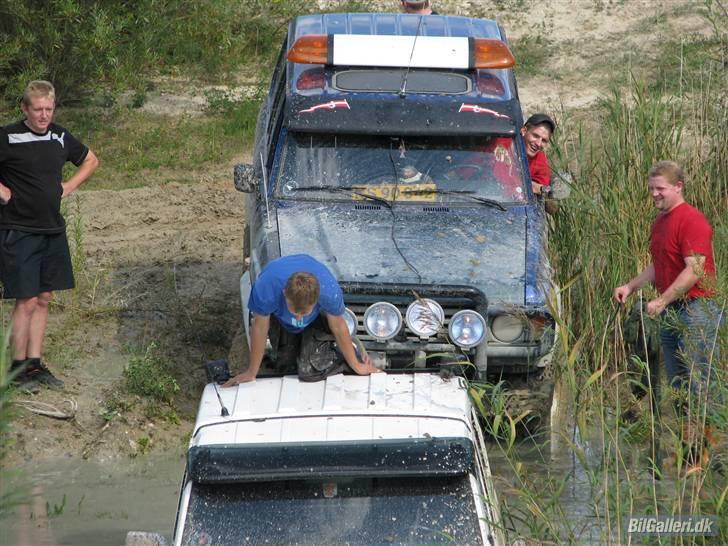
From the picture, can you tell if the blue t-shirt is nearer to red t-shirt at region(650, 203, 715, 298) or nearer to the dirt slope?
red t-shirt at region(650, 203, 715, 298)

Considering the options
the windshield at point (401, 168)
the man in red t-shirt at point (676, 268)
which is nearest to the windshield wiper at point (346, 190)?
the windshield at point (401, 168)

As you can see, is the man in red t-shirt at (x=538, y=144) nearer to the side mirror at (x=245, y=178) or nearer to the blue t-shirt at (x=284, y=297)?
the side mirror at (x=245, y=178)

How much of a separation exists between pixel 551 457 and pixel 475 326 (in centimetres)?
84

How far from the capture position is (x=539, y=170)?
838 cm

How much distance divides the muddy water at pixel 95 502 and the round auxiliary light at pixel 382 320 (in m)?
1.54

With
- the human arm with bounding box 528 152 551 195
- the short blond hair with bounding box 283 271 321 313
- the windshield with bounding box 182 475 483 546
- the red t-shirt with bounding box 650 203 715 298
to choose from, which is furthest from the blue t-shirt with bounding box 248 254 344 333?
the human arm with bounding box 528 152 551 195

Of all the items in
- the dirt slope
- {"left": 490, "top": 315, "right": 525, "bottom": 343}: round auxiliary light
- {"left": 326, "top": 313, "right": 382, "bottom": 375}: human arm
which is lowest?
the dirt slope

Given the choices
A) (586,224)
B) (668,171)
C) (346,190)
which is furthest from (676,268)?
(346,190)

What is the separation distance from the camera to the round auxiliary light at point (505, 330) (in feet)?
23.1

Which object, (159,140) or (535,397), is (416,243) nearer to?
(535,397)

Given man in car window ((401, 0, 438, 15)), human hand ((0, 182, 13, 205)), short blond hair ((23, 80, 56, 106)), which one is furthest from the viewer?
man in car window ((401, 0, 438, 15))

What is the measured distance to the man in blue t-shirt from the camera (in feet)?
19.4

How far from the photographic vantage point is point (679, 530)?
5.21 meters

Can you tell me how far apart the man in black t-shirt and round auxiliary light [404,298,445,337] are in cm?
241
